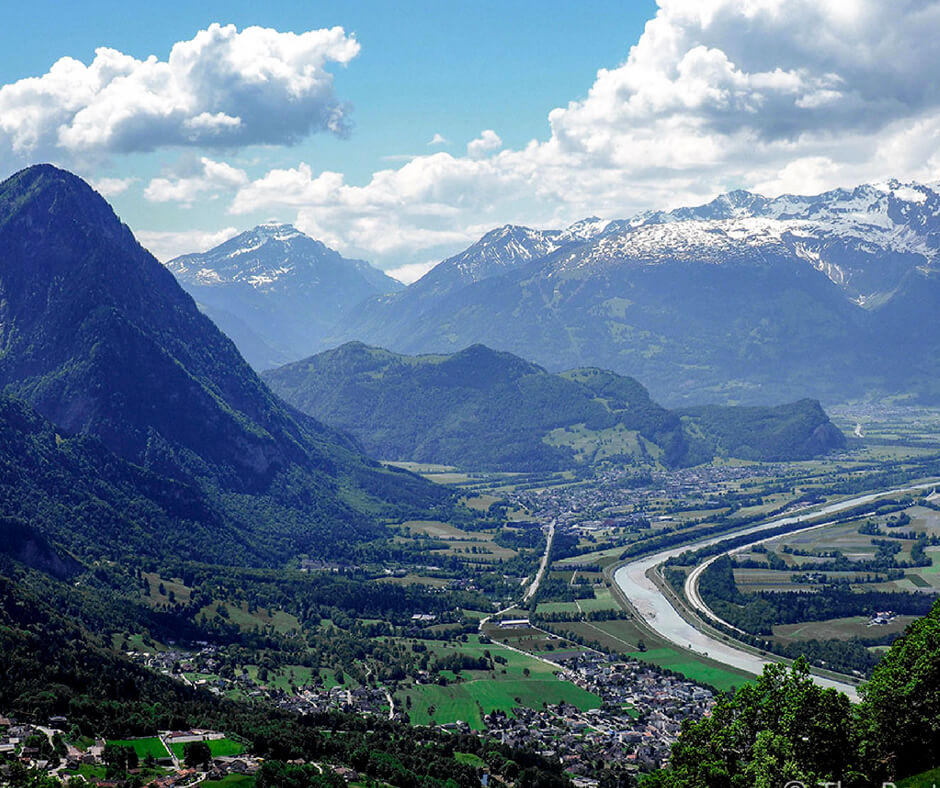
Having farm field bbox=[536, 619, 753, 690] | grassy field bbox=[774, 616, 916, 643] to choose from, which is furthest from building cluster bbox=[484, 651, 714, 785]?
grassy field bbox=[774, 616, 916, 643]

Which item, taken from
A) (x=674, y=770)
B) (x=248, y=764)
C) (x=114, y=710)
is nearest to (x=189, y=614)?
(x=114, y=710)

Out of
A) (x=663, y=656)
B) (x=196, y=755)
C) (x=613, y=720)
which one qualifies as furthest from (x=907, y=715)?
(x=663, y=656)

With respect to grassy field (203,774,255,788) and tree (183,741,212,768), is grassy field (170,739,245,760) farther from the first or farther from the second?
grassy field (203,774,255,788)

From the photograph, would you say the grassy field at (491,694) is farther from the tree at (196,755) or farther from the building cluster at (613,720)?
the tree at (196,755)

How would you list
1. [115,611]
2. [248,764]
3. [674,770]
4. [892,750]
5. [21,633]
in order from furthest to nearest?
[115,611] → [21,633] → [248,764] → [674,770] → [892,750]

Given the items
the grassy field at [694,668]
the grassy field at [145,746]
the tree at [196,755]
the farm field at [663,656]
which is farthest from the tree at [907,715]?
the farm field at [663,656]

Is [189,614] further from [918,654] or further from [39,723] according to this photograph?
[918,654]

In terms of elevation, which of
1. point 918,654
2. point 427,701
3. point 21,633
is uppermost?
point 918,654

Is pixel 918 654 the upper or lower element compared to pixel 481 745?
upper
